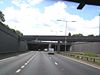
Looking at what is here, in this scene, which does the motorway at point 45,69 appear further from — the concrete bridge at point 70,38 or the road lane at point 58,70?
the concrete bridge at point 70,38

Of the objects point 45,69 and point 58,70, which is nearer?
point 58,70

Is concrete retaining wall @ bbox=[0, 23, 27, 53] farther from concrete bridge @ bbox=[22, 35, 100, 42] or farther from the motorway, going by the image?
concrete bridge @ bbox=[22, 35, 100, 42]

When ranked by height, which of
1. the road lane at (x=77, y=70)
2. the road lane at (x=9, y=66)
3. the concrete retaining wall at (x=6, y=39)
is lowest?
the road lane at (x=77, y=70)

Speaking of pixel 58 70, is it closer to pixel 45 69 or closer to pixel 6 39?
pixel 45 69

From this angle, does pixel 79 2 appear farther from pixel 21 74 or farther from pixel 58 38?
pixel 58 38

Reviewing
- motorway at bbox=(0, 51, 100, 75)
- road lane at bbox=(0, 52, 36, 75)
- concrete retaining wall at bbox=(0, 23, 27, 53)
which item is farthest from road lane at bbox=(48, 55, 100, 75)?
concrete retaining wall at bbox=(0, 23, 27, 53)

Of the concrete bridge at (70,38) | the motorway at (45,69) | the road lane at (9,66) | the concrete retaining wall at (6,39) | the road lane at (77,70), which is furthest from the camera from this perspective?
the concrete bridge at (70,38)

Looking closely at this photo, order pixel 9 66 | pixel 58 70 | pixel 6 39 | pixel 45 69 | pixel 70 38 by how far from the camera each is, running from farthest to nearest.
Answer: pixel 70 38, pixel 6 39, pixel 9 66, pixel 45 69, pixel 58 70

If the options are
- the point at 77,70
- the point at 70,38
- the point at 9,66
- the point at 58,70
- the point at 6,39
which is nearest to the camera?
the point at 58,70

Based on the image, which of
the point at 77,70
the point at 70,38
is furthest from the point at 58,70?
the point at 70,38

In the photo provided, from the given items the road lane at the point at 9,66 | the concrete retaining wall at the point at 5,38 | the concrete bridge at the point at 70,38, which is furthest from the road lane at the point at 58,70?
the concrete bridge at the point at 70,38

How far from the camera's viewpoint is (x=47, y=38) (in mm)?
141250

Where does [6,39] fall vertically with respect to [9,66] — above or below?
above

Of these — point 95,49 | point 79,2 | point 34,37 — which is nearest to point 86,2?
point 79,2
